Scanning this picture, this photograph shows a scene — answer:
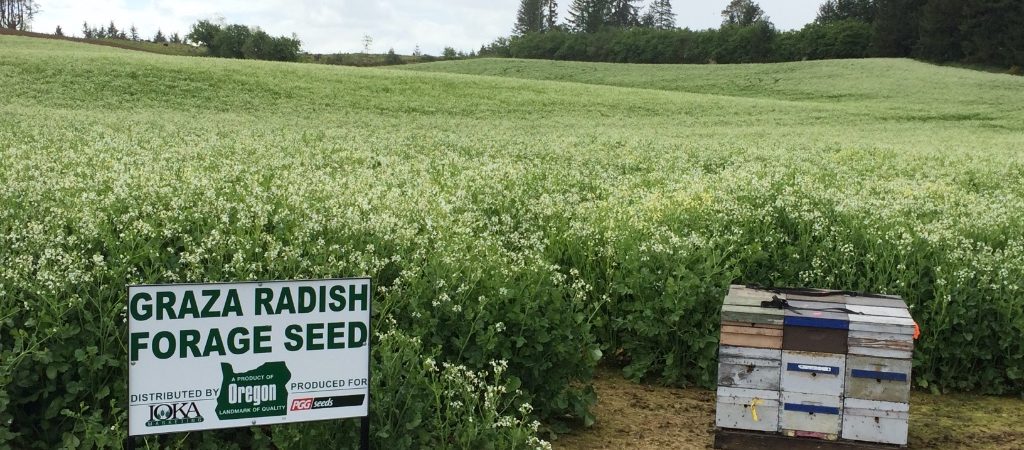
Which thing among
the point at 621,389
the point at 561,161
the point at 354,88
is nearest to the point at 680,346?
the point at 621,389

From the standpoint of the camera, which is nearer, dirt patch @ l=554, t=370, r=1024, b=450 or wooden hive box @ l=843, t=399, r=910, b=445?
wooden hive box @ l=843, t=399, r=910, b=445

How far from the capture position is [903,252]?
837 cm

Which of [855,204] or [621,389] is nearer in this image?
[621,389]

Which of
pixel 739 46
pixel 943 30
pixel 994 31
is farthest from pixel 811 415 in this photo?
pixel 739 46

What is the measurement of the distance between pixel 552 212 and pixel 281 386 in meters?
6.08

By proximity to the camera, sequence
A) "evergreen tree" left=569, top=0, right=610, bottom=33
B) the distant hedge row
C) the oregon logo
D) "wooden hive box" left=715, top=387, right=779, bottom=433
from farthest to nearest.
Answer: "evergreen tree" left=569, top=0, right=610, bottom=33 < the distant hedge row < "wooden hive box" left=715, top=387, right=779, bottom=433 < the oregon logo

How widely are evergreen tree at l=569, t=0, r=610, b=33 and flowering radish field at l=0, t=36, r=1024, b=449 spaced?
4553 inches

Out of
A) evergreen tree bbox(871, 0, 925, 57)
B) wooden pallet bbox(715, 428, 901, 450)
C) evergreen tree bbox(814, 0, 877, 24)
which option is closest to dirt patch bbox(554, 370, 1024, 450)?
wooden pallet bbox(715, 428, 901, 450)

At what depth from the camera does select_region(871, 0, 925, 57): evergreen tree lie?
3021 inches

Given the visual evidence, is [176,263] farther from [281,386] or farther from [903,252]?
[903,252]

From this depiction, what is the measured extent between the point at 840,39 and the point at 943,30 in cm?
1161

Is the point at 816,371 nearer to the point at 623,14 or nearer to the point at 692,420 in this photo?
the point at 692,420

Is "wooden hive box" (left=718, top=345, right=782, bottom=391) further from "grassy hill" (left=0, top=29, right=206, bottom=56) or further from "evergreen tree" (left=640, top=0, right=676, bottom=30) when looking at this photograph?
"evergreen tree" (left=640, top=0, right=676, bottom=30)

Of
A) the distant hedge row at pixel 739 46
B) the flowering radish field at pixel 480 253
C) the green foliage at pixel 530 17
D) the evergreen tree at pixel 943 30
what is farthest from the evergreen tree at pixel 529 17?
the flowering radish field at pixel 480 253
